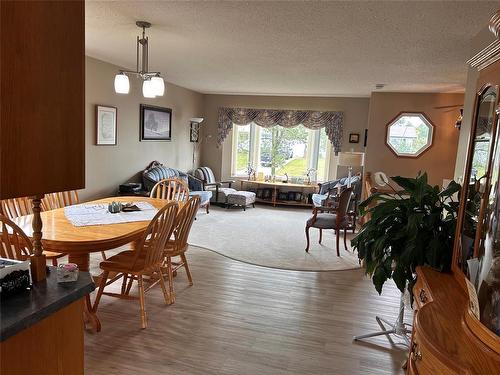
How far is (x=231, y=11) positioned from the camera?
8.91ft

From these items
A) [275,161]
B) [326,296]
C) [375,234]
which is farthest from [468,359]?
[275,161]

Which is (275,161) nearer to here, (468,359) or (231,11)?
(231,11)

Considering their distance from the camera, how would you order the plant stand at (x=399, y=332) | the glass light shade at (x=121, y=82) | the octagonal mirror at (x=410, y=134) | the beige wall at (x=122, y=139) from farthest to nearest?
the octagonal mirror at (x=410, y=134) → the beige wall at (x=122, y=139) → the glass light shade at (x=121, y=82) → the plant stand at (x=399, y=332)

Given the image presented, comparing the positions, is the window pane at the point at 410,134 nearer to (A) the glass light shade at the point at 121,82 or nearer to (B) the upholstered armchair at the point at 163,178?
(B) the upholstered armchair at the point at 163,178

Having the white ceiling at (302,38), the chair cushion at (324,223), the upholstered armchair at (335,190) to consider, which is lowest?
the chair cushion at (324,223)

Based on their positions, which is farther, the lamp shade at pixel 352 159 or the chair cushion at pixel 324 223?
the lamp shade at pixel 352 159

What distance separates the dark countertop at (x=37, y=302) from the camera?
42.1 inches

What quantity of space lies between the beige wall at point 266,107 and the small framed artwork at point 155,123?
164 centimetres

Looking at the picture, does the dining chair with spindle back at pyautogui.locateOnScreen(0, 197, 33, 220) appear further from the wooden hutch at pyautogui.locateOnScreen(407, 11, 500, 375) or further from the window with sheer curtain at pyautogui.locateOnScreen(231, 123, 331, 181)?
the window with sheer curtain at pyautogui.locateOnScreen(231, 123, 331, 181)

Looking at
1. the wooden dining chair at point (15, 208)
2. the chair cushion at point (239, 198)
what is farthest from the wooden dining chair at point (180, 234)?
the chair cushion at point (239, 198)

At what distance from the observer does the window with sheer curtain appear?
8297 millimetres

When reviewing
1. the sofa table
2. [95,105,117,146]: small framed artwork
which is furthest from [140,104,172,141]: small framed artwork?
the sofa table

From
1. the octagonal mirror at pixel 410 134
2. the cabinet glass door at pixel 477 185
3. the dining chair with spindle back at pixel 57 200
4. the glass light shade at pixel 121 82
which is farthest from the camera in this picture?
the octagonal mirror at pixel 410 134

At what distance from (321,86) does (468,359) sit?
226 inches
